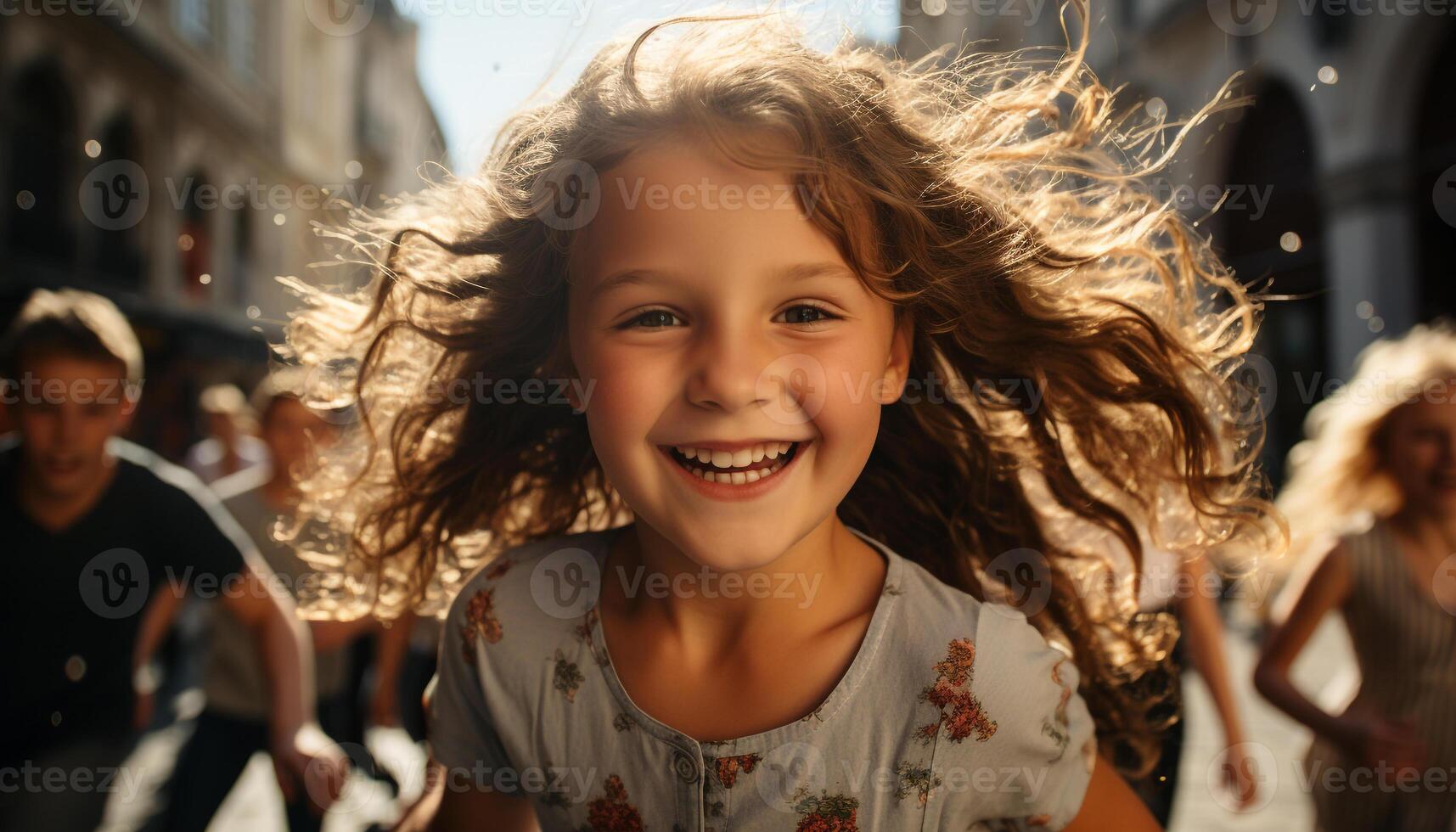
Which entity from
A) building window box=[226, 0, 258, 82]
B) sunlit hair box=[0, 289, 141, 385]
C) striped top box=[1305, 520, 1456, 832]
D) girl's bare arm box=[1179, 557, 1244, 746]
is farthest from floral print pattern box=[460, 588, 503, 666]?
building window box=[226, 0, 258, 82]

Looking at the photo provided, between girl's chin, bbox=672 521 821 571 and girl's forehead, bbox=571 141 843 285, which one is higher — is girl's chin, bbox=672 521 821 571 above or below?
below

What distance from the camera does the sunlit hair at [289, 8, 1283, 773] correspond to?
5.71 feet

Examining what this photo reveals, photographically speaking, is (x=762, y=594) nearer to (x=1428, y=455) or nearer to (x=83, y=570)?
(x=83, y=570)

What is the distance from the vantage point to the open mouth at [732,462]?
1.56m


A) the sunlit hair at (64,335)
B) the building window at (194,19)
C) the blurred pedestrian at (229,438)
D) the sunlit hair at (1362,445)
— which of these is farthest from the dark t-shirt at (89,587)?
the building window at (194,19)

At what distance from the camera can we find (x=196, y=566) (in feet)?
10.2

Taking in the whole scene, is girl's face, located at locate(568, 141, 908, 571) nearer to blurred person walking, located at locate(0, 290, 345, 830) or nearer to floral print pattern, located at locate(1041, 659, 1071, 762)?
floral print pattern, located at locate(1041, 659, 1071, 762)

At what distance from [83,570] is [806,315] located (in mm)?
2338

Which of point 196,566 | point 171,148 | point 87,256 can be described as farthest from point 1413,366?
point 171,148

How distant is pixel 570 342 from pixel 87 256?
49.2 ft

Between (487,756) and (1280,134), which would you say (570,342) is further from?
(1280,134)

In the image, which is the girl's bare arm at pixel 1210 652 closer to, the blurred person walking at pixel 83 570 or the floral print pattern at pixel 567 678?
the floral print pattern at pixel 567 678

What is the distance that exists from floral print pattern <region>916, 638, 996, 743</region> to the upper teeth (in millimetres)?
371

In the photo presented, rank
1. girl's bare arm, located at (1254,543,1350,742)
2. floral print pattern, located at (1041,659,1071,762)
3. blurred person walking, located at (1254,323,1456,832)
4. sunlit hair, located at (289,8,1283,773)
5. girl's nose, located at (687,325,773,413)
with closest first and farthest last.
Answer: girl's nose, located at (687,325,773,413) → floral print pattern, located at (1041,659,1071,762) → sunlit hair, located at (289,8,1283,773) → blurred person walking, located at (1254,323,1456,832) → girl's bare arm, located at (1254,543,1350,742)
